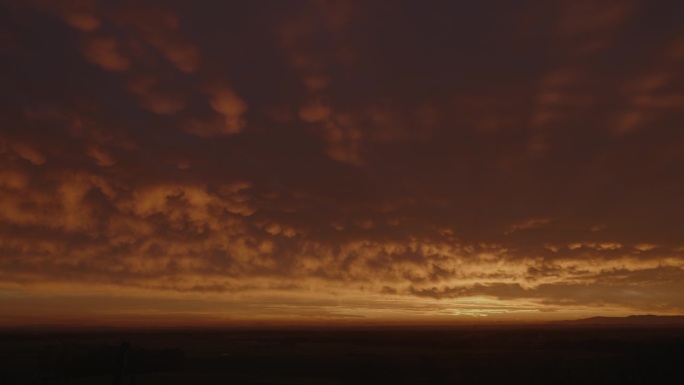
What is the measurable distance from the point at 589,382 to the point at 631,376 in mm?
3208

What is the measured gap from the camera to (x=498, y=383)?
109ft

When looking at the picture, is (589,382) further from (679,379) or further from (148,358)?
(148,358)

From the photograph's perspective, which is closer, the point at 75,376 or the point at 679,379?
the point at 679,379

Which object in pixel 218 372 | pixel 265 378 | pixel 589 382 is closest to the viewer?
pixel 589 382

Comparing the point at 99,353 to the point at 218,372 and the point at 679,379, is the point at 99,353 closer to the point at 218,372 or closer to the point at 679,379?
the point at 218,372

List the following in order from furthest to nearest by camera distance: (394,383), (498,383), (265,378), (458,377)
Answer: (265,378), (458,377), (394,383), (498,383)

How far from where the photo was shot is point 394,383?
35.5 m

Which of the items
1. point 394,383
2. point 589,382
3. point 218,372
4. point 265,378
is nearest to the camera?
point 589,382

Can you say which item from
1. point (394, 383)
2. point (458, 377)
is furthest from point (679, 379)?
point (394, 383)

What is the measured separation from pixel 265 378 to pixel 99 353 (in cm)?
1758

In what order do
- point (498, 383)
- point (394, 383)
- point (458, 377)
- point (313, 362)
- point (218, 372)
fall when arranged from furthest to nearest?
point (313, 362)
point (218, 372)
point (458, 377)
point (394, 383)
point (498, 383)

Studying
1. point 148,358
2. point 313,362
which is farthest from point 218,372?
point 313,362

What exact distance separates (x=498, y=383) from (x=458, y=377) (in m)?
5.56

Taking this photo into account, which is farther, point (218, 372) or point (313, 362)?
point (313, 362)
